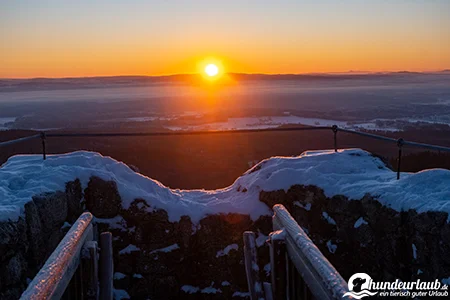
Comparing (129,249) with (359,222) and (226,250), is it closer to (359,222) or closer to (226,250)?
(226,250)

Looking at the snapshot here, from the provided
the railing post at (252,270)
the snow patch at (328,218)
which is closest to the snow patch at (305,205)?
the snow patch at (328,218)

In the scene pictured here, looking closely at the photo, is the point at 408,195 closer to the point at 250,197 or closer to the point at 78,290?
the point at 250,197

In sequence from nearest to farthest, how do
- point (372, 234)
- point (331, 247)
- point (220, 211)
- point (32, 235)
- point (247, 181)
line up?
point (32, 235), point (372, 234), point (331, 247), point (220, 211), point (247, 181)

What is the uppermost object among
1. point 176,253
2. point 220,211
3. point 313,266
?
point 313,266

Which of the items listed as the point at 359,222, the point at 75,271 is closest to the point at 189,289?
the point at 359,222

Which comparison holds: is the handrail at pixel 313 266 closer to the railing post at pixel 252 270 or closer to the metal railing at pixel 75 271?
the railing post at pixel 252 270
